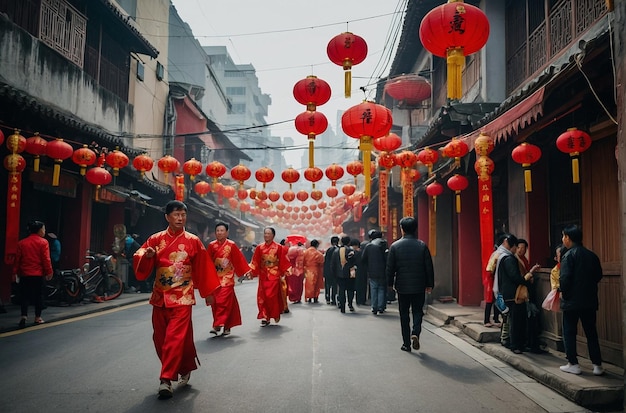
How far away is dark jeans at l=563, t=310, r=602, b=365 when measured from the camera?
5.90 metres

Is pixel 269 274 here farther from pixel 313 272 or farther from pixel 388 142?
pixel 313 272

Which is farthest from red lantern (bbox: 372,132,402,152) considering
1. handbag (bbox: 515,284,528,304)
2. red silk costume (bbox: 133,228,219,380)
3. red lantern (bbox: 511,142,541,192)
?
red silk costume (bbox: 133,228,219,380)

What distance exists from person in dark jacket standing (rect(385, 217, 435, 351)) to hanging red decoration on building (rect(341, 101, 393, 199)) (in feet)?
8.79

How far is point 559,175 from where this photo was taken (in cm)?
934

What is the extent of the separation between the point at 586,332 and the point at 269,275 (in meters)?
6.16

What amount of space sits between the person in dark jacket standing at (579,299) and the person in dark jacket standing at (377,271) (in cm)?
668

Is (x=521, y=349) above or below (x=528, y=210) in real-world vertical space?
below

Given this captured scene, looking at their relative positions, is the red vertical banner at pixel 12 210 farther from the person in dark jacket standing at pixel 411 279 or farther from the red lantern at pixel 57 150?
the person in dark jacket standing at pixel 411 279

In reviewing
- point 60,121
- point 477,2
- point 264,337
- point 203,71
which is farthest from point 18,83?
point 203,71

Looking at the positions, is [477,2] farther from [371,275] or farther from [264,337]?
[264,337]

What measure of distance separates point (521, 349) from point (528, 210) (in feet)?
10.9

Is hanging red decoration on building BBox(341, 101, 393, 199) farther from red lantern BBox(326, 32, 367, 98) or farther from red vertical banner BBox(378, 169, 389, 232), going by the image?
red vertical banner BBox(378, 169, 389, 232)

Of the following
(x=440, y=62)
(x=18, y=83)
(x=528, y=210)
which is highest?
(x=440, y=62)

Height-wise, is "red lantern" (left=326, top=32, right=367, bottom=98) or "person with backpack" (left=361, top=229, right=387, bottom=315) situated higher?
"red lantern" (left=326, top=32, right=367, bottom=98)
